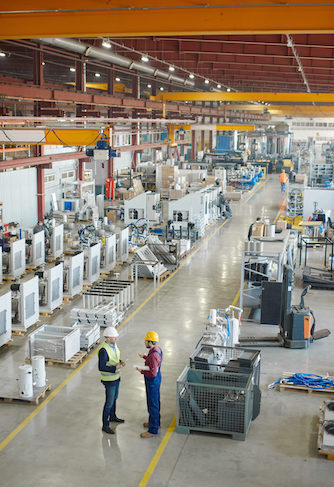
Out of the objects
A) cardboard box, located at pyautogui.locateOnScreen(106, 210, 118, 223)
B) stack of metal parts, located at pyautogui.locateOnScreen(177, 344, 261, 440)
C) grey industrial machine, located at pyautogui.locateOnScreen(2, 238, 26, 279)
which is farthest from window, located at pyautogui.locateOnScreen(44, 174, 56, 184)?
stack of metal parts, located at pyautogui.locateOnScreen(177, 344, 261, 440)

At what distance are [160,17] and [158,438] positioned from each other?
558 centimetres

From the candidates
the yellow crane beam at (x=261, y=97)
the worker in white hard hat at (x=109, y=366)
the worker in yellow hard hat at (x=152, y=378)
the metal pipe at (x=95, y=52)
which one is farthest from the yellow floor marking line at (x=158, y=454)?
the yellow crane beam at (x=261, y=97)

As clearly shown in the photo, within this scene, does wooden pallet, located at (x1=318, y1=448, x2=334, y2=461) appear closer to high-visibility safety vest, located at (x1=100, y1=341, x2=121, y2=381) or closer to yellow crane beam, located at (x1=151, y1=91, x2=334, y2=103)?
high-visibility safety vest, located at (x1=100, y1=341, x2=121, y2=381)

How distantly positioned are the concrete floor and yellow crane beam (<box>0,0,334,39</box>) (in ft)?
17.7

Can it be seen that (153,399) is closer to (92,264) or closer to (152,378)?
(152,378)

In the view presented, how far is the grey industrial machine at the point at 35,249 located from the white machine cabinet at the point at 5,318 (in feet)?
20.5

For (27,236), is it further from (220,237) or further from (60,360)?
(60,360)

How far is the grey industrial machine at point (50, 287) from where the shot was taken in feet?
44.0

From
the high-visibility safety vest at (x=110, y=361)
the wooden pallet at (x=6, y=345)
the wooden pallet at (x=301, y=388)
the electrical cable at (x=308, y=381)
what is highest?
the high-visibility safety vest at (x=110, y=361)

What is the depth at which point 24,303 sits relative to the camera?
12148 mm

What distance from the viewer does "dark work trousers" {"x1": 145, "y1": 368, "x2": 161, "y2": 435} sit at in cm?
804

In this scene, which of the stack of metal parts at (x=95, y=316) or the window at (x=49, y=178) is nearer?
the stack of metal parts at (x=95, y=316)

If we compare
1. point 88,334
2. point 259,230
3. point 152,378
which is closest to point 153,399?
point 152,378

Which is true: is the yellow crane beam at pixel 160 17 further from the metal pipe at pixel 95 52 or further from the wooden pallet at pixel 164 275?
the wooden pallet at pixel 164 275
